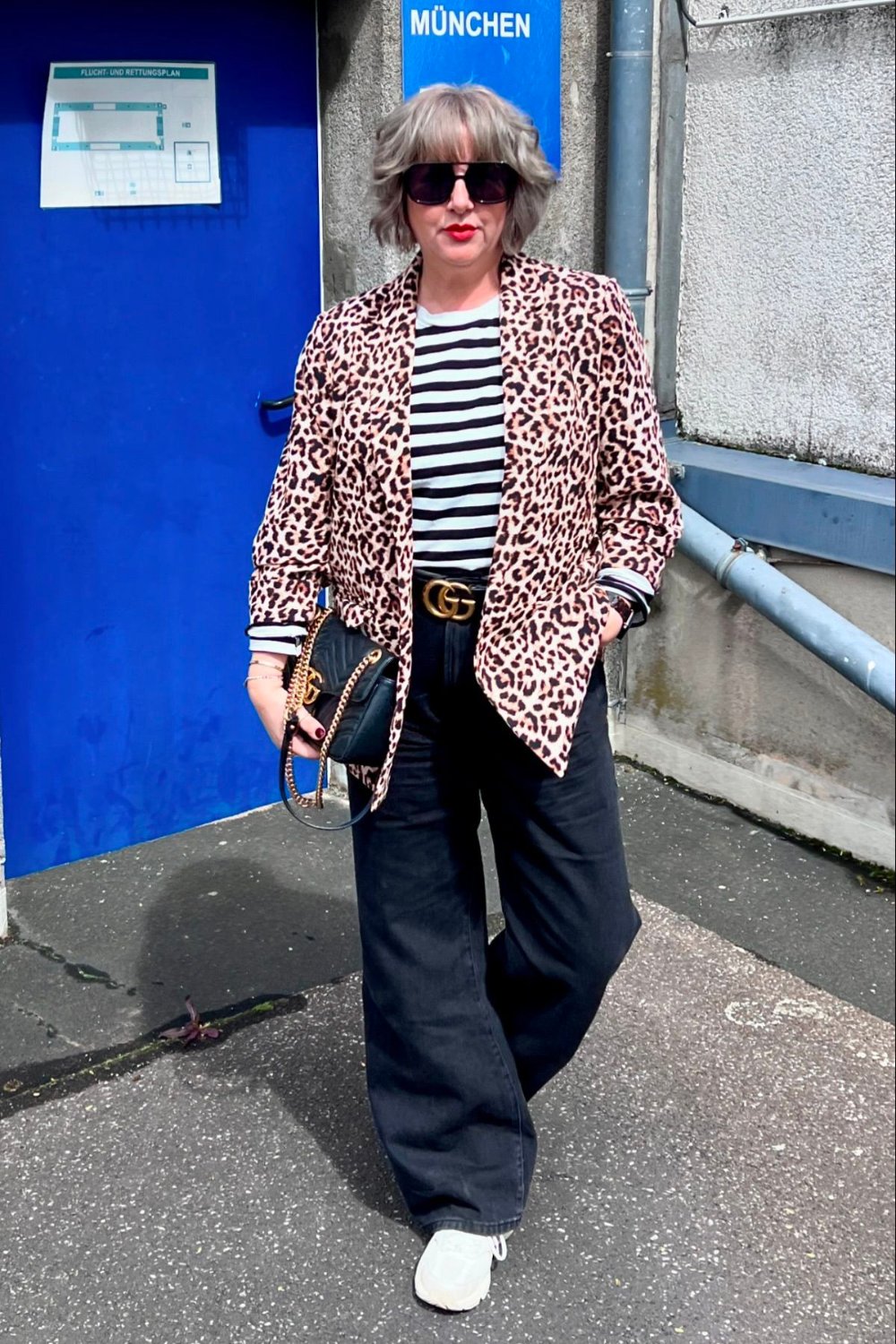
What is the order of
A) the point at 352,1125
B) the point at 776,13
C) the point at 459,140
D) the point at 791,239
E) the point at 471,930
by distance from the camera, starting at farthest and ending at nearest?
the point at 791,239 → the point at 776,13 → the point at 352,1125 → the point at 471,930 → the point at 459,140

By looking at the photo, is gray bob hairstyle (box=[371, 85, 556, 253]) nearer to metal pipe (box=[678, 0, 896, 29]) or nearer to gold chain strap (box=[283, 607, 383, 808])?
gold chain strap (box=[283, 607, 383, 808])

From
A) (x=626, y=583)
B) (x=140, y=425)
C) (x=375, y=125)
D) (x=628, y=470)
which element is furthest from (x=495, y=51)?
(x=626, y=583)

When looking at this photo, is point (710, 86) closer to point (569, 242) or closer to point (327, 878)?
point (569, 242)

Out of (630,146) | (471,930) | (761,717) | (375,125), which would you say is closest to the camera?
(471,930)

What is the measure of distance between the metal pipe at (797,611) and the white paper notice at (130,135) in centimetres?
156

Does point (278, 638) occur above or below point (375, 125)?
below

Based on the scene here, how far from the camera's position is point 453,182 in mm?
2174

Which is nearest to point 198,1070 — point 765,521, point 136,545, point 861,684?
point 136,545

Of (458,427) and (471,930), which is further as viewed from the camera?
(471,930)

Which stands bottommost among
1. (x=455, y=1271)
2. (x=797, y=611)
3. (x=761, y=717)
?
(x=455, y=1271)

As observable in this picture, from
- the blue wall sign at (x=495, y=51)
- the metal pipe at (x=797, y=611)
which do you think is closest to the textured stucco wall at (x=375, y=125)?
the blue wall sign at (x=495, y=51)

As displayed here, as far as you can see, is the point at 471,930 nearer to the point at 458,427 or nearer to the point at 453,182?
the point at 458,427

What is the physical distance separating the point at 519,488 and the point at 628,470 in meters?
0.21

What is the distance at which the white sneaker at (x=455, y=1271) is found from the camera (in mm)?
2504
